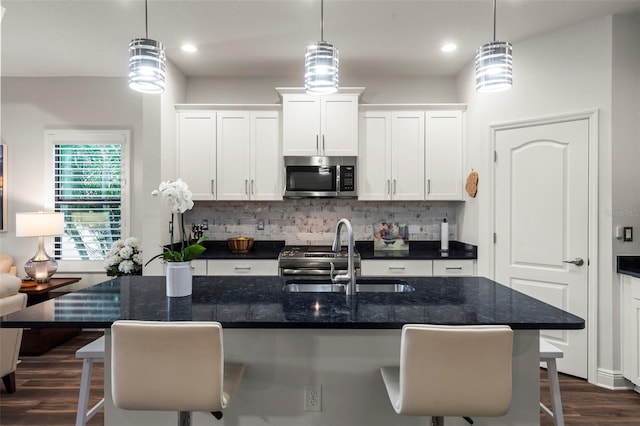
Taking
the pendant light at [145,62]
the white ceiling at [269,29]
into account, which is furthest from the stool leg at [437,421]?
the white ceiling at [269,29]

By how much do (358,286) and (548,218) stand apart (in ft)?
6.31

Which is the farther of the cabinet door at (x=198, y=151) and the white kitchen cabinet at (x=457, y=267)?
the cabinet door at (x=198, y=151)

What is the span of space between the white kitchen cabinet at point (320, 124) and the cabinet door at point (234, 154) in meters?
0.43

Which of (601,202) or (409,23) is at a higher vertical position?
(409,23)

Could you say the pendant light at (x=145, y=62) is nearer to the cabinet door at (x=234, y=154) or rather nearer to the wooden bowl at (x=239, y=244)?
the cabinet door at (x=234, y=154)

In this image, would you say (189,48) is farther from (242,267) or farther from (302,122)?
(242,267)

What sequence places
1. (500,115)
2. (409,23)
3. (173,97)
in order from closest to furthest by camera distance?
(409,23), (500,115), (173,97)

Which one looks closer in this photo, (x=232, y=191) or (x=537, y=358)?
(x=537, y=358)

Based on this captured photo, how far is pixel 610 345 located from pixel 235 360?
2.81 meters

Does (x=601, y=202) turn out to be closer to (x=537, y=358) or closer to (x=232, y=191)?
(x=537, y=358)

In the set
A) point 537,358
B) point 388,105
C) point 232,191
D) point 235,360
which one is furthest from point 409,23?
point 235,360

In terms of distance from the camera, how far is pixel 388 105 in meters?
3.99

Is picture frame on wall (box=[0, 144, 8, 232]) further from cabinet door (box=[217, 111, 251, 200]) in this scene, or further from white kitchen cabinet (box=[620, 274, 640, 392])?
white kitchen cabinet (box=[620, 274, 640, 392])

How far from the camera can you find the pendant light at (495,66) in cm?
189
